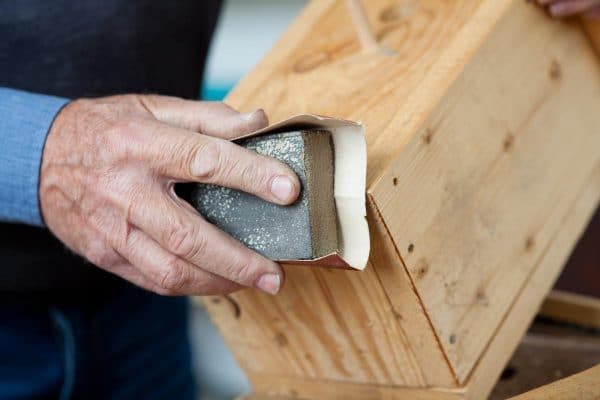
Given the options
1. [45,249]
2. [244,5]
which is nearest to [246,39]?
[244,5]

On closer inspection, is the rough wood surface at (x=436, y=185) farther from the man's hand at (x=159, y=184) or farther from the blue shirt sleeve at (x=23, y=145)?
the blue shirt sleeve at (x=23, y=145)

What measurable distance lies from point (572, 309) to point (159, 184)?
2.30 ft

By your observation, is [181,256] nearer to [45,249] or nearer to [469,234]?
[469,234]

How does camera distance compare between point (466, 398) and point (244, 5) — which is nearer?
point (466, 398)

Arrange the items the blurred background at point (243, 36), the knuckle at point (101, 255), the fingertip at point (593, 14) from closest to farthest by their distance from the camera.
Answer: the knuckle at point (101, 255) → the fingertip at point (593, 14) → the blurred background at point (243, 36)

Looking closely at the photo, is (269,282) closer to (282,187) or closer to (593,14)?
(282,187)

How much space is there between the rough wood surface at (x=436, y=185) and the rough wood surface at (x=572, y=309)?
13 cm

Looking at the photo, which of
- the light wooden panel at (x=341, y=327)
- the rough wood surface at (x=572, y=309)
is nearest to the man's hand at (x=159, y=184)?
the light wooden panel at (x=341, y=327)

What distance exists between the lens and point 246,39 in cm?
275

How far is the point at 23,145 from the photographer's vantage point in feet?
2.71

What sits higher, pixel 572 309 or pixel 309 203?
pixel 309 203

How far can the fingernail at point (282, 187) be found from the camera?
664mm

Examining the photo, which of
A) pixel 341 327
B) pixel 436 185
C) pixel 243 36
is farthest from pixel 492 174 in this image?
pixel 243 36

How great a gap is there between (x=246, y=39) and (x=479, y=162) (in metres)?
2.00
